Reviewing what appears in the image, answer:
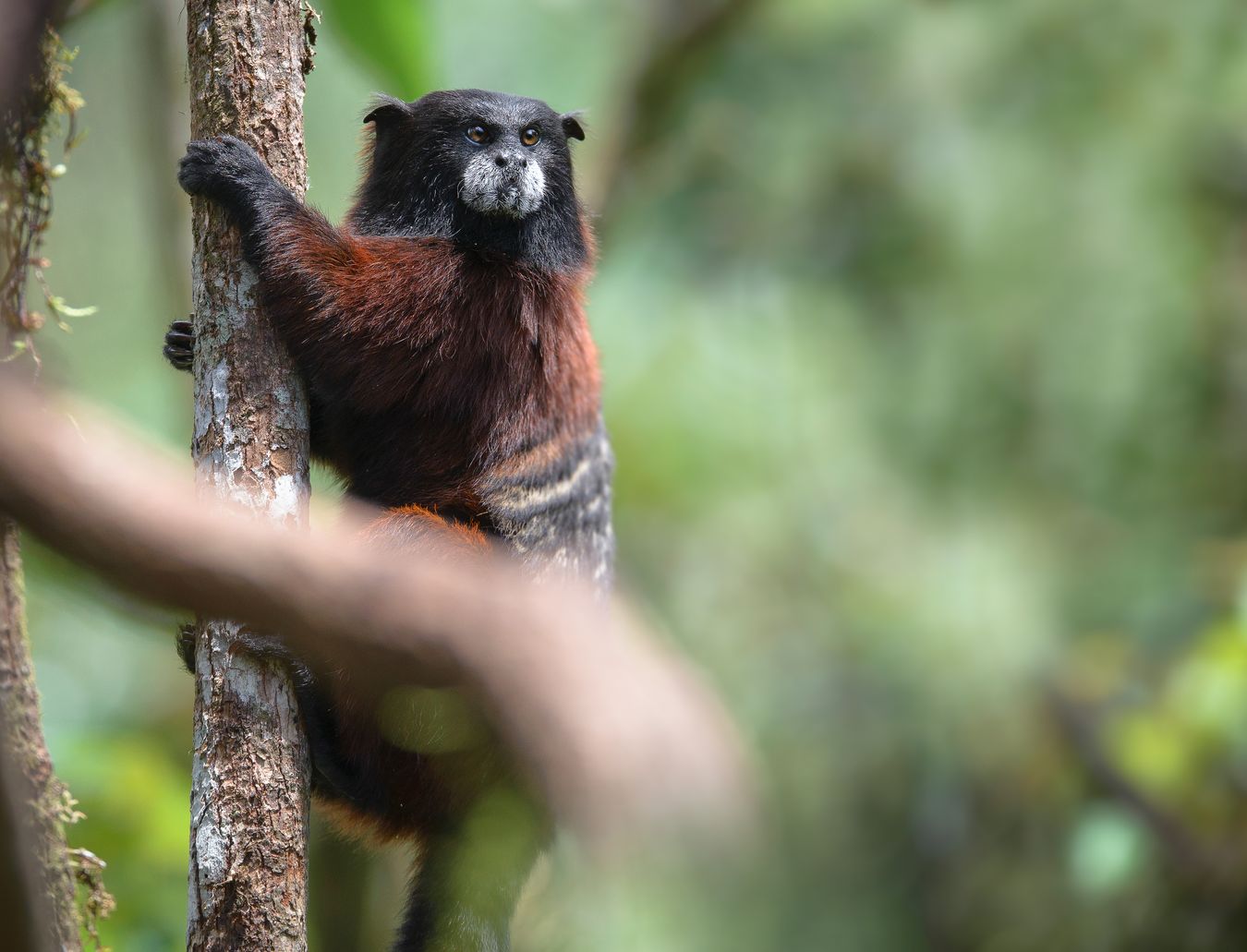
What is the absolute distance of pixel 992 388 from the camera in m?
7.68

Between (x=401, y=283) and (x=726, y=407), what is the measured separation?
3406 millimetres

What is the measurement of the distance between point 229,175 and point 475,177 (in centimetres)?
88

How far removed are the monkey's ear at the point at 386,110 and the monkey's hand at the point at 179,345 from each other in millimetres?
919

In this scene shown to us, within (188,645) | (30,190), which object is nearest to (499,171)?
(30,190)

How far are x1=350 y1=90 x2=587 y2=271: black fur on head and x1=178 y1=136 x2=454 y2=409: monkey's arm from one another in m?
0.16

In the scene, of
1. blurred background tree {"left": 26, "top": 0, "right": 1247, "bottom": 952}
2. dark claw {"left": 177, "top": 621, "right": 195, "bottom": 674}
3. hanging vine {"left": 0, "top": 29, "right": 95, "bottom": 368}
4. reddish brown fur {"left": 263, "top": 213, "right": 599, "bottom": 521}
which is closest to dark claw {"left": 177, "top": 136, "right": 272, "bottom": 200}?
reddish brown fur {"left": 263, "top": 213, "right": 599, "bottom": 521}

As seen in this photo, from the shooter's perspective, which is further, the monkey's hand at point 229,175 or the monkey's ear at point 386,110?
the monkey's ear at point 386,110

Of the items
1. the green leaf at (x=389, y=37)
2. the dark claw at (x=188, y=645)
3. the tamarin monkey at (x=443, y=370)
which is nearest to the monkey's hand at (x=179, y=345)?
the tamarin monkey at (x=443, y=370)

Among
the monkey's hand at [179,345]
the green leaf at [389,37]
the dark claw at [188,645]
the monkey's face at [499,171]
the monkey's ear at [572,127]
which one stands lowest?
the dark claw at [188,645]

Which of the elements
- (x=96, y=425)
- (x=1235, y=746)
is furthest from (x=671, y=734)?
(x=1235, y=746)

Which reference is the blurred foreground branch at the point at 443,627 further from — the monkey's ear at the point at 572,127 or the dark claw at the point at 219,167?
the monkey's ear at the point at 572,127

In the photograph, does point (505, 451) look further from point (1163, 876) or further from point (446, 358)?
point (1163, 876)

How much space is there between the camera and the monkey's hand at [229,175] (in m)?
2.87

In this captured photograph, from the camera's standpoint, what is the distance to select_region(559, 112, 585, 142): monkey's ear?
3.95 metres
